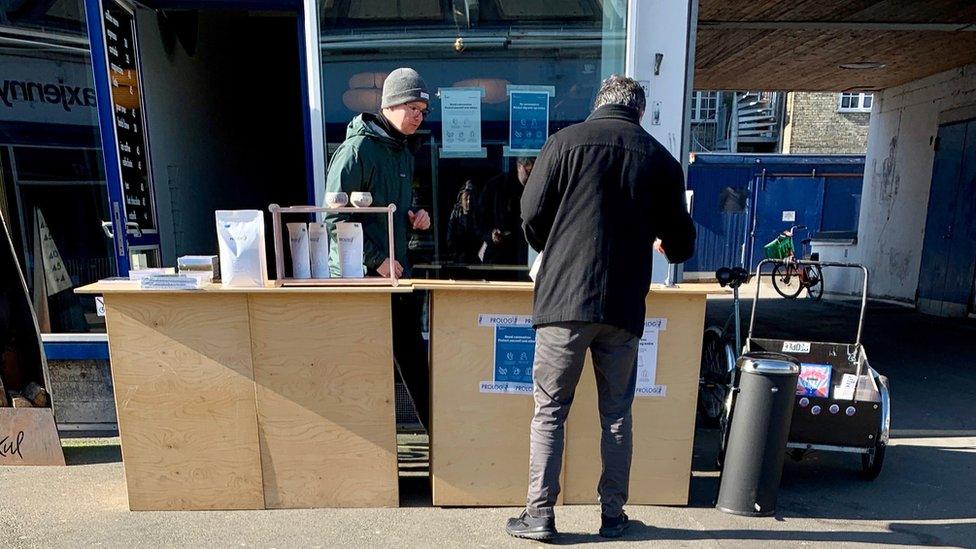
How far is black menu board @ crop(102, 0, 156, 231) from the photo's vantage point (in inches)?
143

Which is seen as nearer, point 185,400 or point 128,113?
point 185,400

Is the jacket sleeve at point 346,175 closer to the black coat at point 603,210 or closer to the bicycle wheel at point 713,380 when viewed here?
the black coat at point 603,210

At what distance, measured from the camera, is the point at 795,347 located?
3.26 metres

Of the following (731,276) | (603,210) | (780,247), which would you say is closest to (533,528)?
(603,210)

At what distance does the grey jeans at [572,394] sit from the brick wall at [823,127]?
16.8m

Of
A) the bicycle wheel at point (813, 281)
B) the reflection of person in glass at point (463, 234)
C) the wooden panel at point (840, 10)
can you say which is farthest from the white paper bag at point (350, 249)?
the bicycle wheel at point (813, 281)

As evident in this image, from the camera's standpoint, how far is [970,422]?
163 inches

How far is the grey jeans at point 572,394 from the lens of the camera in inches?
93.9

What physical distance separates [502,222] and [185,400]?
8.23 ft

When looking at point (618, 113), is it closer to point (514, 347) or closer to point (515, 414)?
point (514, 347)

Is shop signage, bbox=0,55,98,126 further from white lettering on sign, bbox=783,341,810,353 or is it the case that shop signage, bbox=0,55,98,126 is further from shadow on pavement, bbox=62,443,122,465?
white lettering on sign, bbox=783,341,810,353

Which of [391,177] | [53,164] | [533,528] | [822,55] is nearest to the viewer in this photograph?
[533,528]

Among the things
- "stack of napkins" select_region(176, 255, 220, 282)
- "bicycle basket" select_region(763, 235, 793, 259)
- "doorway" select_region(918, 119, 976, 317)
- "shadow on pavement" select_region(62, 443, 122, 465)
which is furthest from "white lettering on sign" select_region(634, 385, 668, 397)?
"bicycle basket" select_region(763, 235, 793, 259)

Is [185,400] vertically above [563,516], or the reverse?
[185,400]
